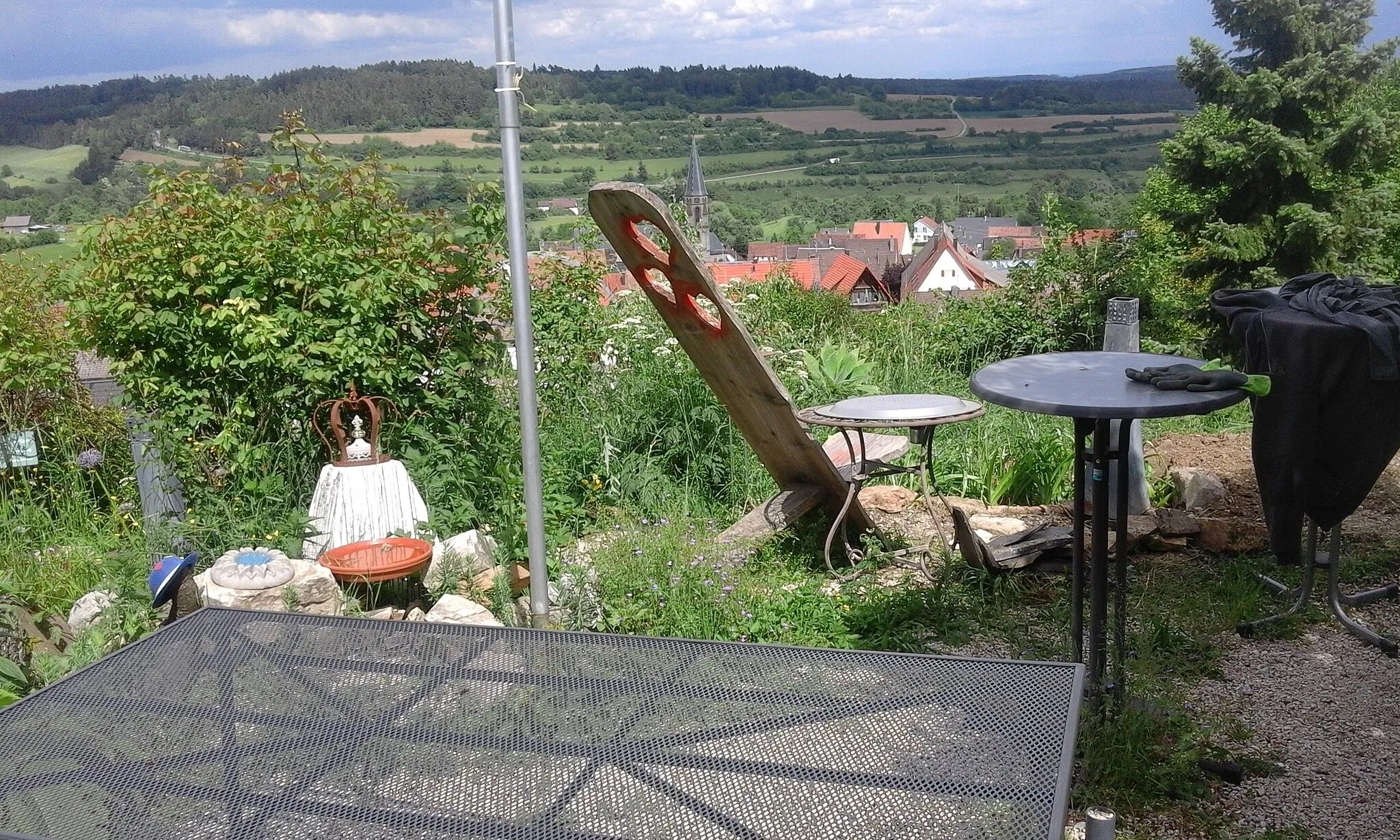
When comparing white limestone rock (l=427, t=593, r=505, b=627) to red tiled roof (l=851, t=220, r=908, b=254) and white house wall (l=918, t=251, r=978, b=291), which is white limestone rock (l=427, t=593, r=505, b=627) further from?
red tiled roof (l=851, t=220, r=908, b=254)

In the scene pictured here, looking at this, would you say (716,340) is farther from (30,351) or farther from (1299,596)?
(30,351)

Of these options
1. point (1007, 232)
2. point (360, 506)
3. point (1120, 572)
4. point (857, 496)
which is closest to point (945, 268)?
point (1007, 232)

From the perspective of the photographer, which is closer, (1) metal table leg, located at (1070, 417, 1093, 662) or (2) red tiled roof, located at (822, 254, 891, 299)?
(1) metal table leg, located at (1070, 417, 1093, 662)

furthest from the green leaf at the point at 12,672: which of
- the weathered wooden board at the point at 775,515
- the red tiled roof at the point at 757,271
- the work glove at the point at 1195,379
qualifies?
the red tiled roof at the point at 757,271

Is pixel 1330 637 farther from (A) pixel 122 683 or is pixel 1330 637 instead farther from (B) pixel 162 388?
(B) pixel 162 388

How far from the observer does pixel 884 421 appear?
11.9 ft

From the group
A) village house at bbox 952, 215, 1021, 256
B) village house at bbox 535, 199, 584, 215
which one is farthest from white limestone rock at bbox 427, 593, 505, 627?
village house at bbox 952, 215, 1021, 256

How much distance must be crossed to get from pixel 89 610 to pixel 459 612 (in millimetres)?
1301

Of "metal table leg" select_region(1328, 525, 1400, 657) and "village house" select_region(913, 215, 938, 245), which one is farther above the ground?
"metal table leg" select_region(1328, 525, 1400, 657)

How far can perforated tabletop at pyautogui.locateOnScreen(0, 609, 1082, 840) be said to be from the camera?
136 cm

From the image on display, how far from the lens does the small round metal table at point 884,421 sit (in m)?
3.66

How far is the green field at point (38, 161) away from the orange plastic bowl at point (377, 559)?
655 centimetres

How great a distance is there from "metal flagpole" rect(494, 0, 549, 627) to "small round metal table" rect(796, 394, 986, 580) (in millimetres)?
1046

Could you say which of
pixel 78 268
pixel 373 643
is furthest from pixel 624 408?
pixel 373 643
